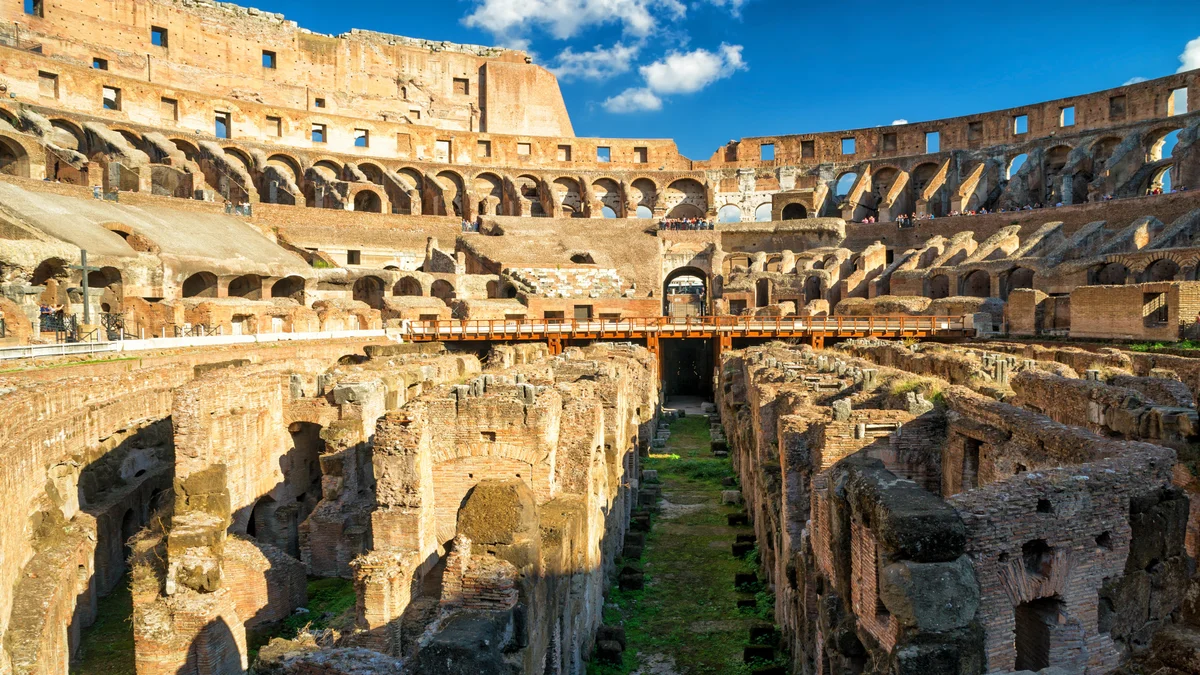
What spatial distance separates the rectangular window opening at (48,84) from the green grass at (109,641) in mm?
41814

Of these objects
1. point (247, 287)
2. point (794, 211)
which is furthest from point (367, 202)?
point (794, 211)

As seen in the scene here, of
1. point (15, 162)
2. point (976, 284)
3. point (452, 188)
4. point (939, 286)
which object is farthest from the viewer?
point (452, 188)

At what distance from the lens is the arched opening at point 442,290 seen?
39031 mm

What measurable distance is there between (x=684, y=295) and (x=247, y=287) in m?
23.4

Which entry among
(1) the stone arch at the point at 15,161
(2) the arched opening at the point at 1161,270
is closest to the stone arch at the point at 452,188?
(1) the stone arch at the point at 15,161

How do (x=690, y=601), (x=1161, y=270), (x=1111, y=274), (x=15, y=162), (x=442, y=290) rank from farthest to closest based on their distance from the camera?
1. (x=442, y=290)
2. (x=15, y=162)
3. (x=1111, y=274)
4. (x=1161, y=270)
5. (x=690, y=601)

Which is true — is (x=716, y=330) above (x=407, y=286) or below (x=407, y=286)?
A: below

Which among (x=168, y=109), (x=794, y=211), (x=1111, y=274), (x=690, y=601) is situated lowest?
(x=690, y=601)

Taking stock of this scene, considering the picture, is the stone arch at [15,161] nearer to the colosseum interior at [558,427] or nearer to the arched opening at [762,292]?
the colosseum interior at [558,427]

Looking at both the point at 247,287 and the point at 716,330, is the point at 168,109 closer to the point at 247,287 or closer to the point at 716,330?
the point at 247,287

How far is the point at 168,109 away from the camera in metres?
46.2

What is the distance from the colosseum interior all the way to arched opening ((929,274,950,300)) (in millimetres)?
411

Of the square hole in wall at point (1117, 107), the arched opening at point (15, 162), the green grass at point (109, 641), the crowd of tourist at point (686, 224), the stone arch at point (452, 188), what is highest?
the square hole in wall at point (1117, 107)

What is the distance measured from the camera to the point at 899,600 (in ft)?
13.3
